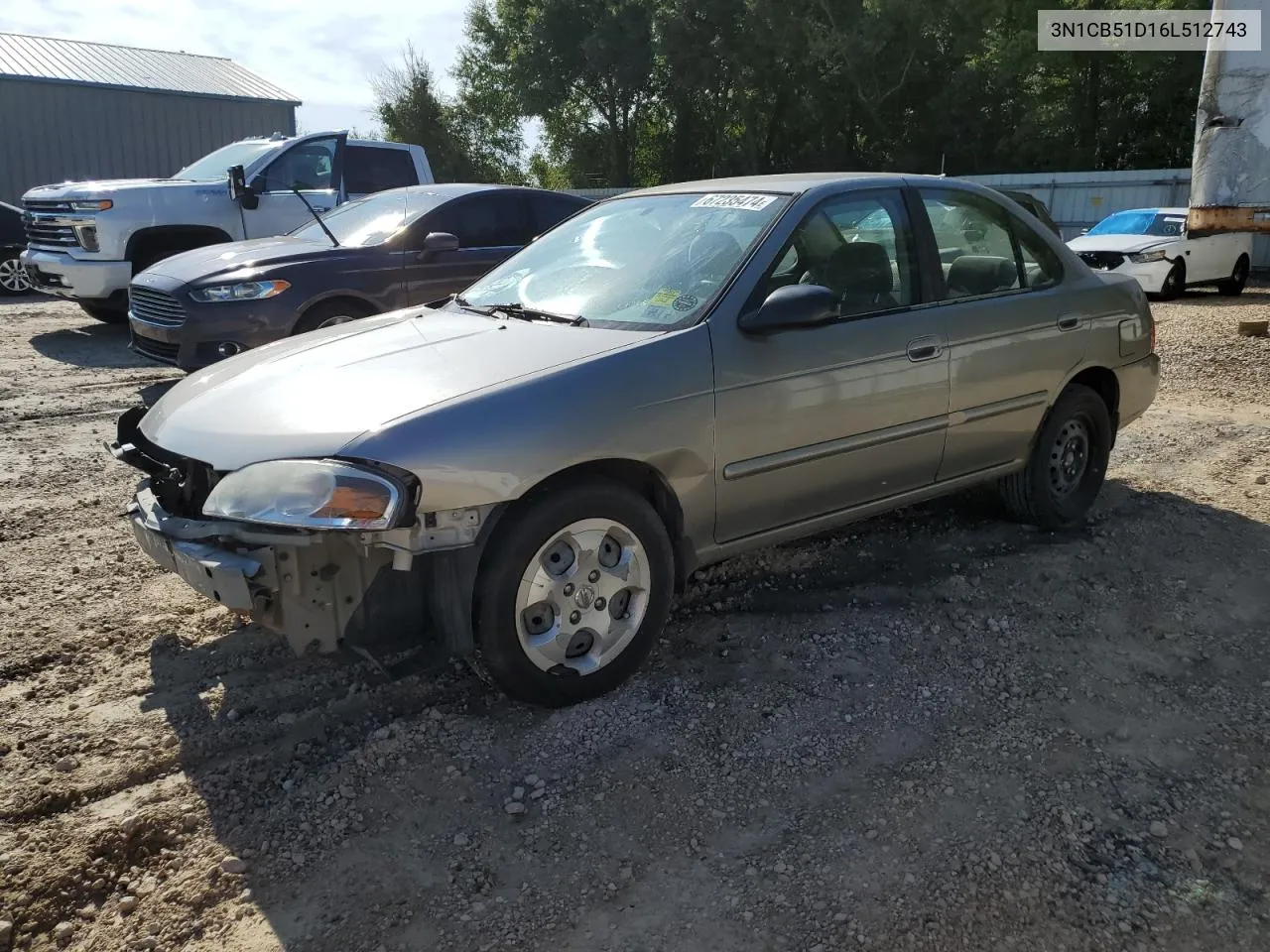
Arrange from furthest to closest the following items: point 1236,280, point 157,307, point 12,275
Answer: point 1236,280 → point 12,275 → point 157,307

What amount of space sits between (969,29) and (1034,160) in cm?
440

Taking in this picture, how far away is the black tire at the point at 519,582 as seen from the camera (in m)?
2.96

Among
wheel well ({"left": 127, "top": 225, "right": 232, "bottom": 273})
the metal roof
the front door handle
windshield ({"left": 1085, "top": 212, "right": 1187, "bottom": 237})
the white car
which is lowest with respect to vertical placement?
the white car

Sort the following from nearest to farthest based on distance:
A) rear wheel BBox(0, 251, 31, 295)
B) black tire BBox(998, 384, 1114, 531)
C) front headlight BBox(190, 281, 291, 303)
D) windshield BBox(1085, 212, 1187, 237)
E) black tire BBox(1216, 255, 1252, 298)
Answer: black tire BBox(998, 384, 1114, 531) < front headlight BBox(190, 281, 291, 303) < rear wheel BBox(0, 251, 31, 295) < windshield BBox(1085, 212, 1187, 237) < black tire BBox(1216, 255, 1252, 298)

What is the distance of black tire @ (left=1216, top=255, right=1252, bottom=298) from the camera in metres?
16.0

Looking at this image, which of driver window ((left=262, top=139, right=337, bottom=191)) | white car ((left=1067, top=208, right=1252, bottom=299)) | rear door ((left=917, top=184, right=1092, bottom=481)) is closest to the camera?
rear door ((left=917, top=184, right=1092, bottom=481))

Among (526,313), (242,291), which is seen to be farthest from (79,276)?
(526,313)

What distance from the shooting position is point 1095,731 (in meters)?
3.14

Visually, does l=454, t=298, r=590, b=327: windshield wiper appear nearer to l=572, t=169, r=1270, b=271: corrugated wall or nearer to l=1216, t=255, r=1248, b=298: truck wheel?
l=1216, t=255, r=1248, b=298: truck wheel

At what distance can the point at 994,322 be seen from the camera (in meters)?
4.30

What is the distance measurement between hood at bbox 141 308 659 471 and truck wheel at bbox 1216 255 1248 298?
16.2 metres

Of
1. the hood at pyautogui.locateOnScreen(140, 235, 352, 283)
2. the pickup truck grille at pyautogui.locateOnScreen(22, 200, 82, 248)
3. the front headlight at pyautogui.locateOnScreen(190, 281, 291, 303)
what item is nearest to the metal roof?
the pickup truck grille at pyautogui.locateOnScreen(22, 200, 82, 248)

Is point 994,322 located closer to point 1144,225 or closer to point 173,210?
point 173,210

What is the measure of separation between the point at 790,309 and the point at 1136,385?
2645 millimetres
